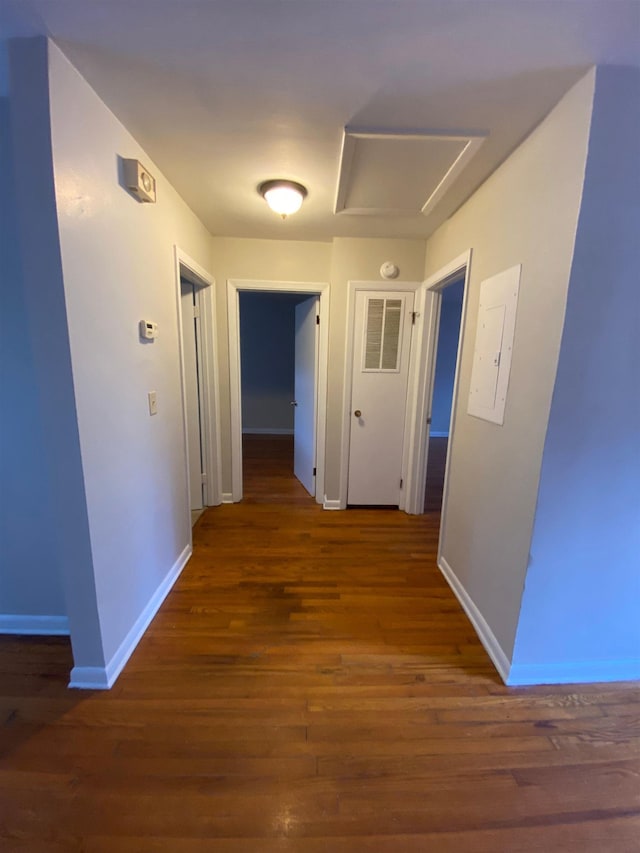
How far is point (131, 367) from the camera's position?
1.59m

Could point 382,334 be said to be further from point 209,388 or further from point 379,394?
point 209,388

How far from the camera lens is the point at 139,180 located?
1503 mm

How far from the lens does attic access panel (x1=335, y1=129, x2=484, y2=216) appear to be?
Result: 1.47 metres

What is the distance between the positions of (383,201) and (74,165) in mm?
1576

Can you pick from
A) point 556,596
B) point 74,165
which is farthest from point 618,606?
point 74,165

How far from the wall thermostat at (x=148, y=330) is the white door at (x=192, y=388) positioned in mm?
844

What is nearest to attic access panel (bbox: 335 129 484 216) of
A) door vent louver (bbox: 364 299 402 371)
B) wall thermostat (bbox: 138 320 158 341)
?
door vent louver (bbox: 364 299 402 371)

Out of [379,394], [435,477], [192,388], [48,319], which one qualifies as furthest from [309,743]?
[435,477]

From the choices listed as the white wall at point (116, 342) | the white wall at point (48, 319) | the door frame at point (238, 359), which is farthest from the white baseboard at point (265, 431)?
the white wall at point (48, 319)

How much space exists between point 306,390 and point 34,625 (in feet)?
8.39

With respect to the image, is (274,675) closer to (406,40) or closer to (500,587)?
(500,587)

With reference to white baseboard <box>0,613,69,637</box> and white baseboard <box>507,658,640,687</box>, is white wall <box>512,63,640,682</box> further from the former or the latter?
white baseboard <box>0,613,69,637</box>

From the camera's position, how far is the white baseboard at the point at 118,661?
4.69ft

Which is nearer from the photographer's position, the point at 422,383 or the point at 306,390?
the point at 422,383
